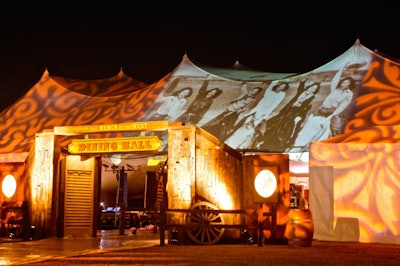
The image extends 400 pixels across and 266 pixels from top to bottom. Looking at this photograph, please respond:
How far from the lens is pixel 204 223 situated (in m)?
11.6

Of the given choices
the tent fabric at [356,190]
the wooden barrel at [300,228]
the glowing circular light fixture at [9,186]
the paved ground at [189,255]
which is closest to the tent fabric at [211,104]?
the tent fabric at [356,190]

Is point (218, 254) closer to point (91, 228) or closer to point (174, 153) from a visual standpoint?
point (174, 153)

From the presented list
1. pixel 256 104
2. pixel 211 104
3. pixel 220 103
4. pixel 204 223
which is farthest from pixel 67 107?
pixel 204 223

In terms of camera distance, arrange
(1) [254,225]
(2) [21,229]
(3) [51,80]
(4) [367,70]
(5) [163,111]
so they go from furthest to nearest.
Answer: (3) [51,80]
(5) [163,111]
(4) [367,70]
(2) [21,229]
(1) [254,225]

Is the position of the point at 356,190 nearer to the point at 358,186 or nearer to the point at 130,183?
the point at 358,186

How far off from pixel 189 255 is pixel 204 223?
2.62 metres

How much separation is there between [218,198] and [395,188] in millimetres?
3325

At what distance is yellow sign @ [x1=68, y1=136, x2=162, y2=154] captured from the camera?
12.5 m

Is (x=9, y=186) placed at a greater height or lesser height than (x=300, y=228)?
greater

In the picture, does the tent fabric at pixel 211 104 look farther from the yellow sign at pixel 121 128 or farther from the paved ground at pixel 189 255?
the paved ground at pixel 189 255

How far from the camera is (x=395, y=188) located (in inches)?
457

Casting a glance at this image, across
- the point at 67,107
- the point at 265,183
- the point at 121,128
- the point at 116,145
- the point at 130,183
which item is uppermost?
the point at 67,107

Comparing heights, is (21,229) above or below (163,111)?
below

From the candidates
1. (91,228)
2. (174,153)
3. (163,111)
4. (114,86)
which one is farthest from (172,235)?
(114,86)
